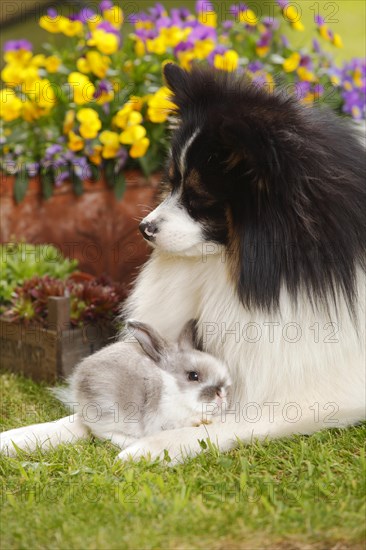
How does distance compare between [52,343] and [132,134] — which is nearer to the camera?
[52,343]

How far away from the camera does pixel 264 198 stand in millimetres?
1867

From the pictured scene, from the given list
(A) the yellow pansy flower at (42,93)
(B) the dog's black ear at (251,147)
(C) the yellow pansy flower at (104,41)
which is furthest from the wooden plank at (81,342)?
(C) the yellow pansy flower at (104,41)

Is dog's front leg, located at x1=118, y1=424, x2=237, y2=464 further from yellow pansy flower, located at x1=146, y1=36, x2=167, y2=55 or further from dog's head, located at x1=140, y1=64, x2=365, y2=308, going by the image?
yellow pansy flower, located at x1=146, y1=36, x2=167, y2=55

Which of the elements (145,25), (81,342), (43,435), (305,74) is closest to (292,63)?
(305,74)

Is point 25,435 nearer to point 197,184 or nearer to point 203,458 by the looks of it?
point 203,458

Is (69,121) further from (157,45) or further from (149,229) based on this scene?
(149,229)

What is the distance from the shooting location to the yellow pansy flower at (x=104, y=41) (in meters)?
3.38

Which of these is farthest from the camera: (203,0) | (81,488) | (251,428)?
(203,0)

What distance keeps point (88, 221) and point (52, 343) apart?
0.87 metres

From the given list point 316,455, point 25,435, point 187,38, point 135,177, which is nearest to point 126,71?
point 187,38

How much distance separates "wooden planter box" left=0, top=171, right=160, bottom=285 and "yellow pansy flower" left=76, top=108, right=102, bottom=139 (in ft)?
0.71

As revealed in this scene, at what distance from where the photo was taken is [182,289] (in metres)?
2.17

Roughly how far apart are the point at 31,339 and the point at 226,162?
1.23m

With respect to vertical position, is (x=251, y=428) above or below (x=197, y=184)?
below
